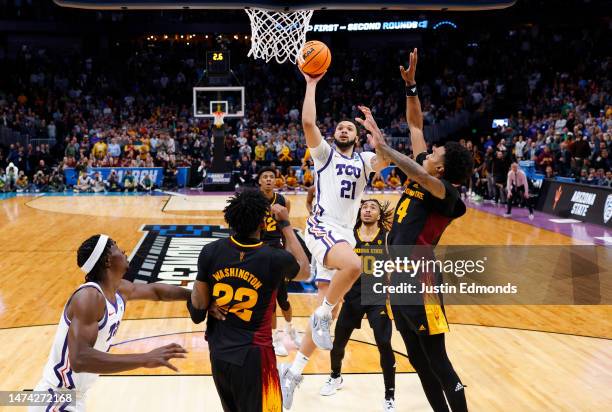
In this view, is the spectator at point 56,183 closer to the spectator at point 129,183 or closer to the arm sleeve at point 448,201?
the spectator at point 129,183

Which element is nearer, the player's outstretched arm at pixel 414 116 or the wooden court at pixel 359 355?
the player's outstretched arm at pixel 414 116

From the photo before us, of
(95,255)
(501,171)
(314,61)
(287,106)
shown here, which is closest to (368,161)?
(314,61)

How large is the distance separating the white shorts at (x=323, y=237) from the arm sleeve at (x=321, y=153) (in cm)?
47

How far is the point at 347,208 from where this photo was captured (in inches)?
215

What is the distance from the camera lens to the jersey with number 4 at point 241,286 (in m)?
3.61

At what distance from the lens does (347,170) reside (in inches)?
213

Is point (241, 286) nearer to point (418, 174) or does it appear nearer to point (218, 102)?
point (418, 174)

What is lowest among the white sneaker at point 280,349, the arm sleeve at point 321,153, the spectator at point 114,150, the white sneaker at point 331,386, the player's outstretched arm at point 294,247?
the spectator at point 114,150

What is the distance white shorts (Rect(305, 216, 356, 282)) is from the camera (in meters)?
5.18

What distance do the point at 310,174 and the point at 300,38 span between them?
1283cm

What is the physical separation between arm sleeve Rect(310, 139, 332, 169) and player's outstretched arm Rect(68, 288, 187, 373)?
2.42m

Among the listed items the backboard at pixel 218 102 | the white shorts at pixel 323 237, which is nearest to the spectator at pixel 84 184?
the backboard at pixel 218 102

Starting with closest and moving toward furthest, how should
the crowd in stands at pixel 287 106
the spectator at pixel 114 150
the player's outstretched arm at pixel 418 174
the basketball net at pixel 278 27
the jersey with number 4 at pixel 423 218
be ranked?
1. the player's outstretched arm at pixel 418 174
2. the jersey with number 4 at pixel 423 218
3. the basketball net at pixel 278 27
4. the crowd in stands at pixel 287 106
5. the spectator at pixel 114 150

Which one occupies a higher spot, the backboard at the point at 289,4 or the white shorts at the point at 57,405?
the backboard at the point at 289,4
